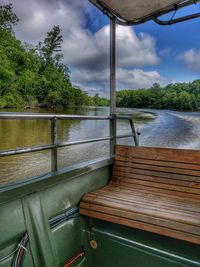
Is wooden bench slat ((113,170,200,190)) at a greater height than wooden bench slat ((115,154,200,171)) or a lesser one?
lesser

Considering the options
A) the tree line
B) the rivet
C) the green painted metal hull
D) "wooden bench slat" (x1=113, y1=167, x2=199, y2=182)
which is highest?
the tree line

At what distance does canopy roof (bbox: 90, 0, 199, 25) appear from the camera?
6.35 feet

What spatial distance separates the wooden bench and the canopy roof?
126 centimetres

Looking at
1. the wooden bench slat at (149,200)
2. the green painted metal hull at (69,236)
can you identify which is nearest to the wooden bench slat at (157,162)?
the wooden bench slat at (149,200)

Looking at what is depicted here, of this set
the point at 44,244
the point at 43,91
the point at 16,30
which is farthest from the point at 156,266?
the point at 16,30

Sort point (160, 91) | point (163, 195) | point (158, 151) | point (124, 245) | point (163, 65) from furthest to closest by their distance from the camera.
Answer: point (160, 91) → point (163, 65) → point (158, 151) → point (163, 195) → point (124, 245)

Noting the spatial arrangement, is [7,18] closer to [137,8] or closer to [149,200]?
[137,8]

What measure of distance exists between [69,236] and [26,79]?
21718 millimetres

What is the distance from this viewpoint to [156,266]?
147cm

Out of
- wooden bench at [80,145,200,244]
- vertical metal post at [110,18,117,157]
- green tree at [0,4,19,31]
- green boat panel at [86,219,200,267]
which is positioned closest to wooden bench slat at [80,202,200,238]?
wooden bench at [80,145,200,244]

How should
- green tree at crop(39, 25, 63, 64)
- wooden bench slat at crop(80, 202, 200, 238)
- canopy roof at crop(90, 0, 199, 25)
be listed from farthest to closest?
1. green tree at crop(39, 25, 63, 64)
2. canopy roof at crop(90, 0, 199, 25)
3. wooden bench slat at crop(80, 202, 200, 238)

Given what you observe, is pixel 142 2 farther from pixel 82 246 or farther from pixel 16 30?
pixel 16 30

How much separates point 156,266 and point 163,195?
20.8 inches

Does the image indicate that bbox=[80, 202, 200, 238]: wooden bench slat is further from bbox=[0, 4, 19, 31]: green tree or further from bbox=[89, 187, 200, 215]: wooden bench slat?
bbox=[0, 4, 19, 31]: green tree
